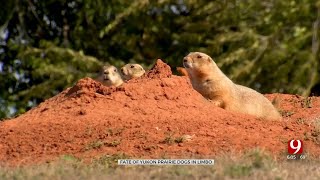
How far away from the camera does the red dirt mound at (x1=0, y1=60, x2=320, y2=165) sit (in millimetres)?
9758

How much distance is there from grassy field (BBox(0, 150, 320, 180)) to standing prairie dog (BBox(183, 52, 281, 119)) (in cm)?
369

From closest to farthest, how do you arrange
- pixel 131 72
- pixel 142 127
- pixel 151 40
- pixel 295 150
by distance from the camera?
pixel 295 150, pixel 142 127, pixel 131 72, pixel 151 40

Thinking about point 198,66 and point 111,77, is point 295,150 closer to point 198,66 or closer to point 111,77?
point 198,66

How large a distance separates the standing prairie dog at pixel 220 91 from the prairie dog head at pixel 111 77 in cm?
252

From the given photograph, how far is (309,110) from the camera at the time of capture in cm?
1241

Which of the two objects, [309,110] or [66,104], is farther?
[309,110]

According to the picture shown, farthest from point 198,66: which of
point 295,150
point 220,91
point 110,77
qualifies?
point 295,150

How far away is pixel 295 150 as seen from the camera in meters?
9.75

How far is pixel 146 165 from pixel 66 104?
2654 mm

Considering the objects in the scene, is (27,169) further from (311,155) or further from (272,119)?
(272,119)

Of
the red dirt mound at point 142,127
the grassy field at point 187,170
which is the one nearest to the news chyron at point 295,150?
the red dirt mound at point 142,127

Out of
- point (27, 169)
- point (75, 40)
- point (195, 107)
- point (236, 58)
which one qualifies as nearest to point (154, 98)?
point (195, 107)

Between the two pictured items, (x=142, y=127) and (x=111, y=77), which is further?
(x=111, y=77)

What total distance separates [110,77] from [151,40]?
6.30 metres
